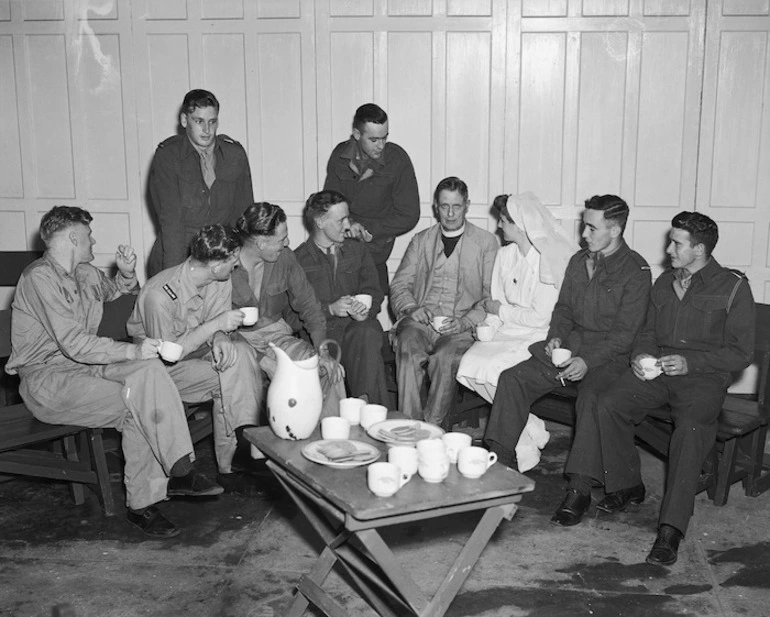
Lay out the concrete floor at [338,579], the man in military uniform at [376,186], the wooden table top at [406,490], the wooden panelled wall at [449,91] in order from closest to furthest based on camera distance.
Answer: the wooden table top at [406,490], the concrete floor at [338,579], the man in military uniform at [376,186], the wooden panelled wall at [449,91]

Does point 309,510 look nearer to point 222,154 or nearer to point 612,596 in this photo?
point 612,596

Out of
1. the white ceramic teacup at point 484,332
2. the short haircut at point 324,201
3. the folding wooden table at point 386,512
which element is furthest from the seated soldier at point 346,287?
the folding wooden table at point 386,512

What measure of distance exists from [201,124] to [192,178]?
320mm

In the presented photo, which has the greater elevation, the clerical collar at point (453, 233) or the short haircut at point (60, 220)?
→ the short haircut at point (60, 220)

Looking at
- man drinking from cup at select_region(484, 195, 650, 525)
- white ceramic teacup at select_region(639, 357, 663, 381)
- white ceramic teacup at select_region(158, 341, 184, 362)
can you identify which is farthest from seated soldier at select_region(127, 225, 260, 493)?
white ceramic teacup at select_region(639, 357, 663, 381)

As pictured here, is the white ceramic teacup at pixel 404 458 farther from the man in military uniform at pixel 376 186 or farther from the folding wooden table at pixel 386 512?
the man in military uniform at pixel 376 186

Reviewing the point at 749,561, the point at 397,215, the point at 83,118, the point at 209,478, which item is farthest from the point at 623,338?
the point at 83,118

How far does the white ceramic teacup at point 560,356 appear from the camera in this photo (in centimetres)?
459

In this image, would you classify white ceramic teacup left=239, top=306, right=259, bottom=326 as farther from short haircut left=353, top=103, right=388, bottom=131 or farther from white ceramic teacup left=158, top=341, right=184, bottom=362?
short haircut left=353, top=103, right=388, bottom=131

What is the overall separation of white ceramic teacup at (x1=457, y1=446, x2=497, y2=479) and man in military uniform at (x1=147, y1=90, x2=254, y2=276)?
8.59 feet

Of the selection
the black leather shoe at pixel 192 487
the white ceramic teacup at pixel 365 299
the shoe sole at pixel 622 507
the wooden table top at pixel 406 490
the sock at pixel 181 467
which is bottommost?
the shoe sole at pixel 622 507

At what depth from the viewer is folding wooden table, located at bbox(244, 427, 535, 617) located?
9.46 ft

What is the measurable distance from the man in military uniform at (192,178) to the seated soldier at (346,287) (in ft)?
1.61

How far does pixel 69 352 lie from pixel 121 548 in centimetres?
92
